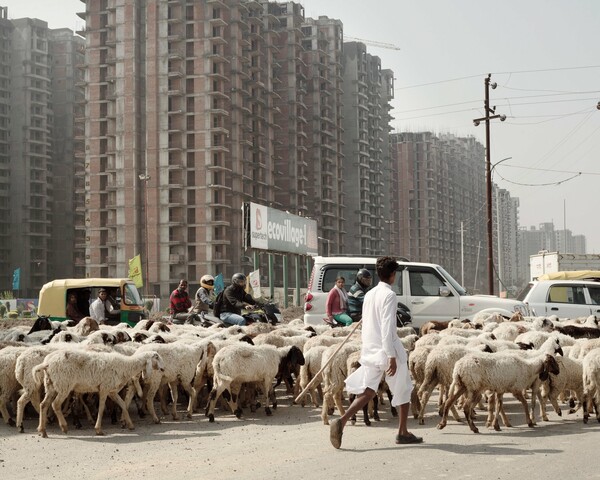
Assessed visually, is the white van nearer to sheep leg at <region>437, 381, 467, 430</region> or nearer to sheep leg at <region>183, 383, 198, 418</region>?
sheep leg at <region>183, 383, 198, 418</region>

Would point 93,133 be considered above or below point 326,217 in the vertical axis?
above

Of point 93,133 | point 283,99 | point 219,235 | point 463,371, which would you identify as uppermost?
→ point 283,99

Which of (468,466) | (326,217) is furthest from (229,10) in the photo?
(468,466)

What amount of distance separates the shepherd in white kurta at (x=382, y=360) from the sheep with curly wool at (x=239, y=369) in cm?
295

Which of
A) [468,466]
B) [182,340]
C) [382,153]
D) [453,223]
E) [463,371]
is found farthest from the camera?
[453,223]

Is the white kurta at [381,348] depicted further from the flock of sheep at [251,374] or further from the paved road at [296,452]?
the flock of sheep at [251,374]

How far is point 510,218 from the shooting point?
18412 centimetres

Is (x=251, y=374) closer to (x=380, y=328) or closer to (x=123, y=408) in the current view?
(x=123, y=408)

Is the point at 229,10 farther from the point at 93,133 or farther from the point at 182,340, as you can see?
the point at 182,340

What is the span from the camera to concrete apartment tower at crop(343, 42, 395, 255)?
126062 mm

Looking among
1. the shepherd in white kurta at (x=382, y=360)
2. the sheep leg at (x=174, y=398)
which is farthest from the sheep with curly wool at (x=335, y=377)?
the sheep leg at (x=174, y=398)

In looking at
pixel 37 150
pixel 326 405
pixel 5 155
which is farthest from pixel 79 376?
pixel 37 150

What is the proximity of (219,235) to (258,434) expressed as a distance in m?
79.2

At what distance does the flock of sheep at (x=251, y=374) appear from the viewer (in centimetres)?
1054
